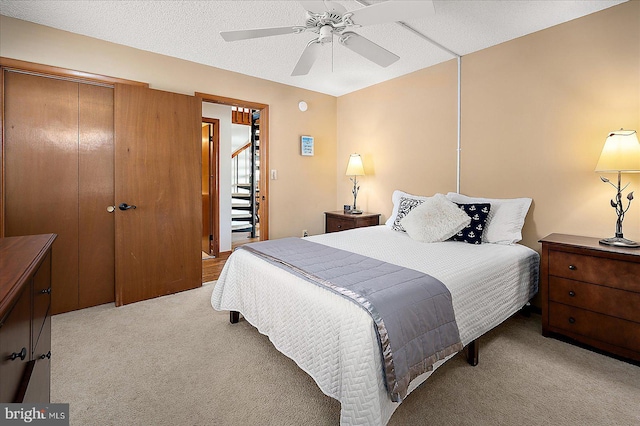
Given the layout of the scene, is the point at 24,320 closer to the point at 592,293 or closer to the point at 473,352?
the point at 473,352

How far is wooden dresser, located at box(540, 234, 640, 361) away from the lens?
2.00m

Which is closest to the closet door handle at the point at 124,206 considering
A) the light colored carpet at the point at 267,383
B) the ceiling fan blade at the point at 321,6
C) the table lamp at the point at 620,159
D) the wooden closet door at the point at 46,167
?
the wooden closet door at the point at 46,167

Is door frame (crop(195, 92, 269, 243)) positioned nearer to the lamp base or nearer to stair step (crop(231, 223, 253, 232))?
stair step (crop(231, 223, 253, 232))

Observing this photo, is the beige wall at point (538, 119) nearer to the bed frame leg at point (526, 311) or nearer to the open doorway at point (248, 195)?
the bed frame leg at point (526, 311)

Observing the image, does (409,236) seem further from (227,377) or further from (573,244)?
(227,377)

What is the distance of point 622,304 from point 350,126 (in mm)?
3565

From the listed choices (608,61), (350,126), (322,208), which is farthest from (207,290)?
(608,61)

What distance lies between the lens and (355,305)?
1442 millimetres

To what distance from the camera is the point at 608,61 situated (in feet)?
7.89

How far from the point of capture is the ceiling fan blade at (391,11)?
1.63 m

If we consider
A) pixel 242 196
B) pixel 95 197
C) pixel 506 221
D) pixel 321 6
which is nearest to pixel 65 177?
pixel 95 197

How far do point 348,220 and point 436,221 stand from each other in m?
1.45

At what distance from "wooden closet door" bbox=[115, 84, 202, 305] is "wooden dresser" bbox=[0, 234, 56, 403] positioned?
166 centimetres

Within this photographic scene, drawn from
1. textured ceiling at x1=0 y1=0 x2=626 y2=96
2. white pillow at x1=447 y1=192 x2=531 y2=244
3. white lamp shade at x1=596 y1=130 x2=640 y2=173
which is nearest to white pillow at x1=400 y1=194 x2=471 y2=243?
white pillow at x1=447 y1=192 x2=531 y2=244
